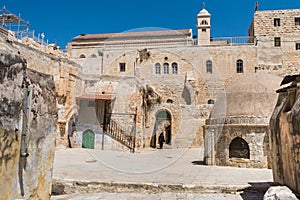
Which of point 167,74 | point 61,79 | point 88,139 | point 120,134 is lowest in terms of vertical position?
point 88,139

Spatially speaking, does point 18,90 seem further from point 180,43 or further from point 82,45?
point 82,45

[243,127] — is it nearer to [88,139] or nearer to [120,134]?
[120,134]

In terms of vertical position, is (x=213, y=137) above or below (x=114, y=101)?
below

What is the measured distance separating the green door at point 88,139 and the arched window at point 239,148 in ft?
32.9

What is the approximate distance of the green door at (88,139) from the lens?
59.6 feet

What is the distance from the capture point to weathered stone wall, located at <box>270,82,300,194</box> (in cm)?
466

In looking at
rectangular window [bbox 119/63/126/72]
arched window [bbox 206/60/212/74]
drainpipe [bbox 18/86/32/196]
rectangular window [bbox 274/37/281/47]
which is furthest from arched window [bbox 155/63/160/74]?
drainpipe [bbox 18/86/32/196]

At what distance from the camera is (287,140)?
16.7 feet

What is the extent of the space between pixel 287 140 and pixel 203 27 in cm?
2674

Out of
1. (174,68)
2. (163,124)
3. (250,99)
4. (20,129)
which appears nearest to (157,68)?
(174,68)

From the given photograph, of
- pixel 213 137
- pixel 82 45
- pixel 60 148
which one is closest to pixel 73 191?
pixel 213 137

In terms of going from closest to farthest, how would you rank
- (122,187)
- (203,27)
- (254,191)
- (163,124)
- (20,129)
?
(20,129) < (254,191) < (122,187) < (163,124) < (203,27)

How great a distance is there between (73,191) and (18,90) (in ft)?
14.2

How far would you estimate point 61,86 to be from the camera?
645 inches
